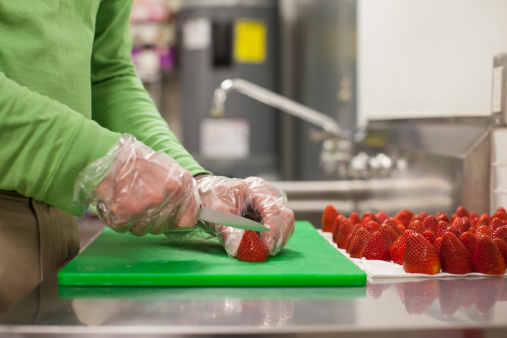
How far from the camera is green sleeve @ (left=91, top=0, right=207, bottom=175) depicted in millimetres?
1228

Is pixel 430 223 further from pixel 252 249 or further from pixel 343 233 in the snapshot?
pixel 252 249

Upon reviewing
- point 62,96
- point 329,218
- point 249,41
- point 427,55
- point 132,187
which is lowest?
point 329,218

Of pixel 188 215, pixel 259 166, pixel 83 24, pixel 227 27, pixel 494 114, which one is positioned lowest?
pixel 259 166

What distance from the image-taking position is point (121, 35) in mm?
1287

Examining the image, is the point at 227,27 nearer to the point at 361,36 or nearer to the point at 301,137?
the point at 301,137

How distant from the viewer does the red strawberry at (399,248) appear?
2.92 feet

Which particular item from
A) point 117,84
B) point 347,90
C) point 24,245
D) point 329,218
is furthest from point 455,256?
point 347,90

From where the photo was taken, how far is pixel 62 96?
0.99 m

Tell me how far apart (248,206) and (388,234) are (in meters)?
0.25

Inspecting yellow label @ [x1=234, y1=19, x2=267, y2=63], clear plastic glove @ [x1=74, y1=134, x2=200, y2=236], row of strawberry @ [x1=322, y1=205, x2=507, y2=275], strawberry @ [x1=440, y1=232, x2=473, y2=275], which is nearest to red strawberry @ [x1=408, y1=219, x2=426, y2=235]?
row of strawberry @ [x1=322, y1=205, x2=507, y2=275]

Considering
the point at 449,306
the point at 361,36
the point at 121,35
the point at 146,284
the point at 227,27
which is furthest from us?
the point at 227,27

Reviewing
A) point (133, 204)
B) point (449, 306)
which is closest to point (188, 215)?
point (133, 204)

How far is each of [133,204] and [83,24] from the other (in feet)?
1.38

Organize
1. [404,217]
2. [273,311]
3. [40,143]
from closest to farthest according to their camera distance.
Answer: [273,311] → [40,143] → [404,217]
